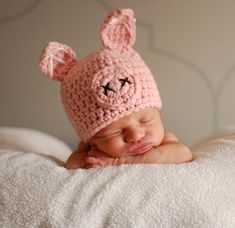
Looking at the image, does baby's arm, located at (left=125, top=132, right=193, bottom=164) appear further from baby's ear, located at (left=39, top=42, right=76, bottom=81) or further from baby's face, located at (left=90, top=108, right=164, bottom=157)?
baby's ear, located at (left=39, top=42, right=76, bottom=81)

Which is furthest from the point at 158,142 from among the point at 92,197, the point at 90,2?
the point at 90,2

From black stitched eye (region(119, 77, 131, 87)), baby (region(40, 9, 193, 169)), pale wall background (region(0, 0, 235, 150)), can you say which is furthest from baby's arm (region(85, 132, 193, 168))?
pale wall background (region(0, 0, 235, 150))

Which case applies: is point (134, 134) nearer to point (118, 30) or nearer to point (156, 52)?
point (118, 30)

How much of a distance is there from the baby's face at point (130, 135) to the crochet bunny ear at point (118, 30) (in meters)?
0.14

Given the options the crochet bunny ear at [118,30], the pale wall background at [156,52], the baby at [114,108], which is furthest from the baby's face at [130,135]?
the pale wall background at [156,52]

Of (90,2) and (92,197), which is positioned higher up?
(90,2)

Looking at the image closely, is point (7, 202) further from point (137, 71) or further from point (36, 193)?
point (137, 71)

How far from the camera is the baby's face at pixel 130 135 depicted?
704 mm

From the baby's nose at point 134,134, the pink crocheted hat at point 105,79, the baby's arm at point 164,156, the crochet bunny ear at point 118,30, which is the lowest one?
the baby's arm at point 164,156

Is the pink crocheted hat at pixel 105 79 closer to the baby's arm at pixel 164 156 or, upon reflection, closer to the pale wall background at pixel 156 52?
the baby's arm at pixel 164 156

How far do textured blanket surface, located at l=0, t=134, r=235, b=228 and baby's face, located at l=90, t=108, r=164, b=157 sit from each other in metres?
0.07

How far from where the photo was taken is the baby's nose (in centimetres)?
70

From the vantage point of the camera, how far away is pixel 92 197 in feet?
1.94

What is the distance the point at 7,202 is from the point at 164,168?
0.79ft
